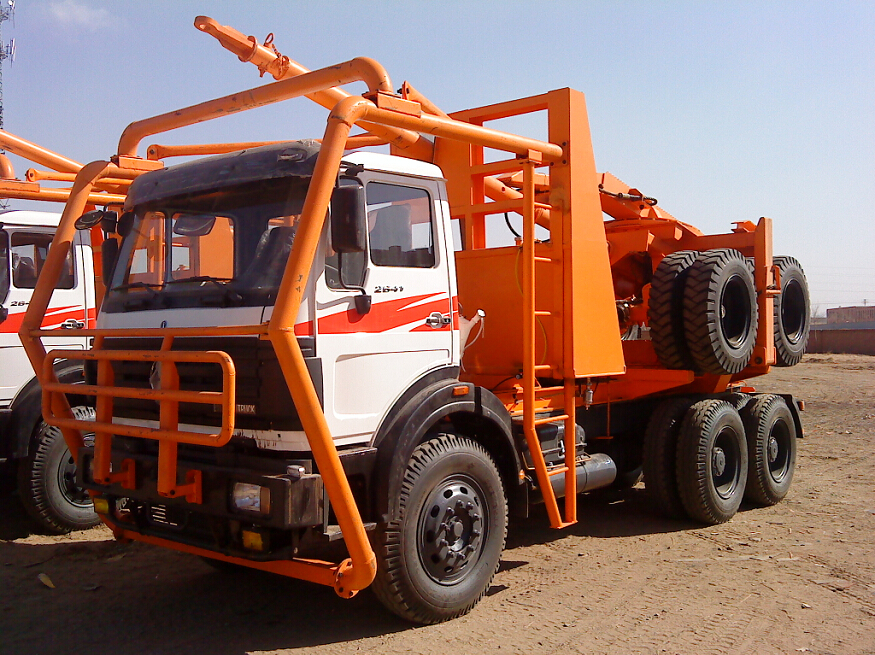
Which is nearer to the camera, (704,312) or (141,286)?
(141,286)

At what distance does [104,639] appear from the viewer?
15.6ft

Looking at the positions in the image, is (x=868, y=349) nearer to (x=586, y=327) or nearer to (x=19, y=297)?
(x=586, y=327)

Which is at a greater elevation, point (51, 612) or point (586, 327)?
point (586, 327)

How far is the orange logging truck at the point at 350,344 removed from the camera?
4.29 meters

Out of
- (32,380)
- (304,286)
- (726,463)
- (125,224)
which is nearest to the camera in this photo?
(304,286)

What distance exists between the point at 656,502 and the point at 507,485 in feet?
8.32

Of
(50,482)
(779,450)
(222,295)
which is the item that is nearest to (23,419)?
(50,482)

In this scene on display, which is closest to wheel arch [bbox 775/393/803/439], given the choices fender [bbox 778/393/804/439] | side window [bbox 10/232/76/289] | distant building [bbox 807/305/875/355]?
fender [bbox 778/393/804/439]

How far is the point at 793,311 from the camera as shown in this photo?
872 centimetres

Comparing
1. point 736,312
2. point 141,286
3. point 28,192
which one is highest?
point 28,192

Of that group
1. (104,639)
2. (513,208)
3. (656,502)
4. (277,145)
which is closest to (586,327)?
(513,208)

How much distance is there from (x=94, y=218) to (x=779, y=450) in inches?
276

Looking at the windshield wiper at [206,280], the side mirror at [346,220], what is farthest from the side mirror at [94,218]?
the side mirror at [346,220]

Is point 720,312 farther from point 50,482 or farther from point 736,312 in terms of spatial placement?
point 50,482
